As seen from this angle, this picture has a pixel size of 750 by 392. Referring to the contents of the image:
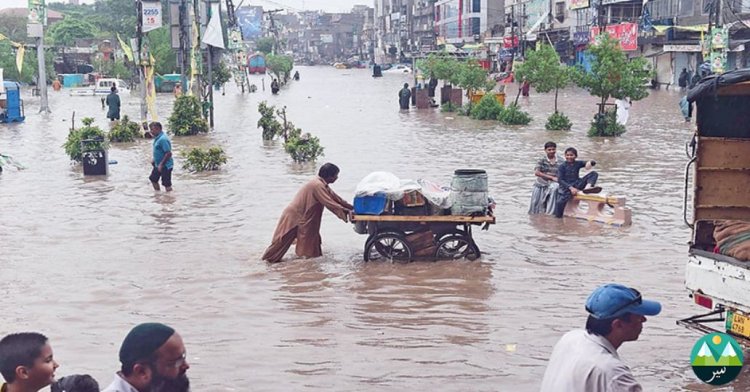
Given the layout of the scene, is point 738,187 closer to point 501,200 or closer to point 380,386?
point 380,386

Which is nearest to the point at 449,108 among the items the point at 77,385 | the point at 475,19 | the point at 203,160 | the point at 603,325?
the point at 203,160

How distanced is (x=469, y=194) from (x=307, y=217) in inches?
74.2

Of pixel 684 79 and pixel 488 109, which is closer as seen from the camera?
pixel 488 109

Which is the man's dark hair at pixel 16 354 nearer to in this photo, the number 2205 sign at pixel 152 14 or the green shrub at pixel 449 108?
the number 2205 sign at pixel 152 14

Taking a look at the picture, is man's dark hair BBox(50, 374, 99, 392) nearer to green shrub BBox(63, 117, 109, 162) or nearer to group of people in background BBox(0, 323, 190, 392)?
group of people in background BBox(0, 323, 190, 392)

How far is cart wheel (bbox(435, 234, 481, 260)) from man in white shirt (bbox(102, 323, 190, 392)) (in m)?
7.51

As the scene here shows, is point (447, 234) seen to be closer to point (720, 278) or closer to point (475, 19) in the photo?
point (720, 278)

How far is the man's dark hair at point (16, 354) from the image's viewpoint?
150 inches

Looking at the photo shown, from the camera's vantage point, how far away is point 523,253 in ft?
39.0

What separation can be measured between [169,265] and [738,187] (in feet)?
20.5

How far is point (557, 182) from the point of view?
1405 centimetres

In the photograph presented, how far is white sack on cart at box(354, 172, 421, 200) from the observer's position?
34.9 ft

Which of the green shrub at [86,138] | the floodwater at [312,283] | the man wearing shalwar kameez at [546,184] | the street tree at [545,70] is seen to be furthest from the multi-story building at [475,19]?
the man wearing shalwar kameez at [546,184]

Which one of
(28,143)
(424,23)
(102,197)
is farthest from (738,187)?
(424,23)
